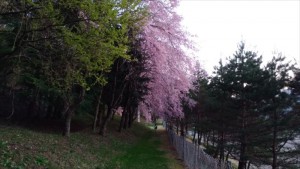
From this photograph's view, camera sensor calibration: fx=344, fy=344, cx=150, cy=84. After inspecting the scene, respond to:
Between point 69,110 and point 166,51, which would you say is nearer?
point 69,110

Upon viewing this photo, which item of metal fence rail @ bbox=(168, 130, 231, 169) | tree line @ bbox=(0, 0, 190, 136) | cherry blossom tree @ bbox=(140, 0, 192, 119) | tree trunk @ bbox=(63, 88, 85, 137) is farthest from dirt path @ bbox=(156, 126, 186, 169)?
tree trunk @ bbox=(63, 88, 85, 137)

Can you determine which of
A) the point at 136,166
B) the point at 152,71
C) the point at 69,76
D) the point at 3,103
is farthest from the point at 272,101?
the point at 3,103

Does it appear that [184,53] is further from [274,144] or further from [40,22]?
[40,22]

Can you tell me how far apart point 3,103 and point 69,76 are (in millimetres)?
21138

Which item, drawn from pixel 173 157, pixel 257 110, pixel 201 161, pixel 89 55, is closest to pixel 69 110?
pixel 173 157

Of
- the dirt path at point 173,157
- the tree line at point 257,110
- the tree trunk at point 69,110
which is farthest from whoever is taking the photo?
the tree line at point 257,110

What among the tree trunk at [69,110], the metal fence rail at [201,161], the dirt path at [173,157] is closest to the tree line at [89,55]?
the tree trunk at [69,110]

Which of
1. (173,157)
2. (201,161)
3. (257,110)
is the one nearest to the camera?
(201,161)

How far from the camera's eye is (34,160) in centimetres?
941

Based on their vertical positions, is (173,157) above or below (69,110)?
below

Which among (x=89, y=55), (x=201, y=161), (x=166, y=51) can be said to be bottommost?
(x=201, y=161)

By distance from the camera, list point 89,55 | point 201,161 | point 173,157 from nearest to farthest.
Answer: point 89,55 → point 201,161 → point 173,157

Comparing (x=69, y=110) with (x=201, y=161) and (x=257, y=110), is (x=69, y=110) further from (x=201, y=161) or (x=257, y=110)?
(x=257, y=110)

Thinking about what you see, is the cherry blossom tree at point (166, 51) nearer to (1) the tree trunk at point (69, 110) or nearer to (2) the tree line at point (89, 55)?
(2) the tree line at point (89, 55)
